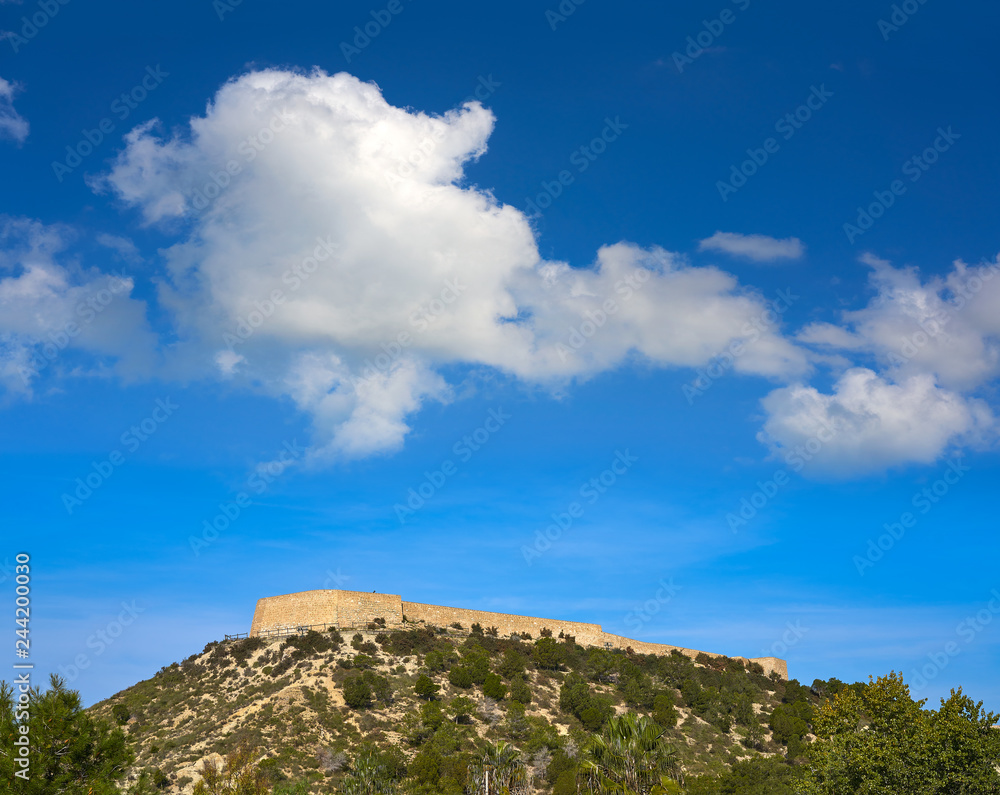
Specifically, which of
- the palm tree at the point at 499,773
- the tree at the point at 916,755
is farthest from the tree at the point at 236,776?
the tree at the point at 916,755

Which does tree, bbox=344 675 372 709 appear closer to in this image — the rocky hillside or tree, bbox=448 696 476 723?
the rocky hillside

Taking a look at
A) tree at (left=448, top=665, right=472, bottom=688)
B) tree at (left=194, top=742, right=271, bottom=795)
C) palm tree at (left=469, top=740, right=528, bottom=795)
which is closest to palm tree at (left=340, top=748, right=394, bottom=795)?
tree at (left=194, top=742, right=271, bottom=795)

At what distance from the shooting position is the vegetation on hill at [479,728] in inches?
1174

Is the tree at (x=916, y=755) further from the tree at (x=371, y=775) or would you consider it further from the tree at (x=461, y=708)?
the tree at (x=461, y=708)

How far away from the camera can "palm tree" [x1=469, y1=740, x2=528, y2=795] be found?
44406 mm

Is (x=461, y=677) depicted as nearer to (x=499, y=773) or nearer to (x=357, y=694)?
(x=357, y=694)

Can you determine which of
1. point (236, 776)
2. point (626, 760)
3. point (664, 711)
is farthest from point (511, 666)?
point (236, 776)

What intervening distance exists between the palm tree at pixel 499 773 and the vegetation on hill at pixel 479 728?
0.14 m

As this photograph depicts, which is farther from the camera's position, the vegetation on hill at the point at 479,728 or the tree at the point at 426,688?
the tree at the point at 426,688

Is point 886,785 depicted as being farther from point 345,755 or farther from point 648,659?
point 648,659

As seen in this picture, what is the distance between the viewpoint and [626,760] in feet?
147

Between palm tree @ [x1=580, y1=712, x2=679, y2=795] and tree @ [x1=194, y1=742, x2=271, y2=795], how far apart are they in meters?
17.3

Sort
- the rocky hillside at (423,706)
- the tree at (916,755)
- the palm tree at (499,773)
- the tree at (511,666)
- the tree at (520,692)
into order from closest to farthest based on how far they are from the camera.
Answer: the tree at (916,755) < the palm tree at (499,773) < the rocky hillside at (423,706) < the tree at (520,692) < the tree at (511,666)

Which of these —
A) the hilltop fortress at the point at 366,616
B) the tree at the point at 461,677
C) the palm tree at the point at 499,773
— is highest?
the hilltop fortress at the point at 366,616
